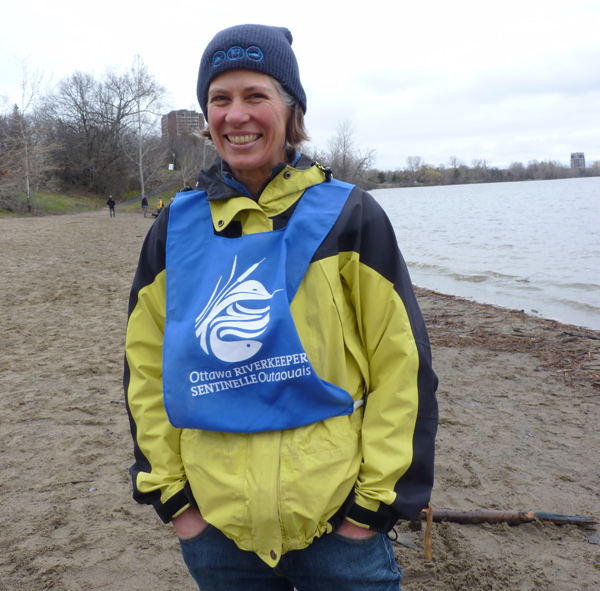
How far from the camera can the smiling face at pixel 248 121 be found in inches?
66.6

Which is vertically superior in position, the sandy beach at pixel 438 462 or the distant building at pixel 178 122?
the distant building at pixel 178 122

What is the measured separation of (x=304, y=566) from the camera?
1.56 metres

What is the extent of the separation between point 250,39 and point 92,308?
8.22m

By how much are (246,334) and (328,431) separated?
0.36m

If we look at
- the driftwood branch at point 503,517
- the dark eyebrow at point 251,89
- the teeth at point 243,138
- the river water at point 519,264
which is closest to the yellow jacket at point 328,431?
the teeth at point 243,138

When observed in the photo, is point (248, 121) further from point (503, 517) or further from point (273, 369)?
point (503, 517)

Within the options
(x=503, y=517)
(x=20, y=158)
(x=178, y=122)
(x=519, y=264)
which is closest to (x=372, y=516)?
(x=503, y=517)

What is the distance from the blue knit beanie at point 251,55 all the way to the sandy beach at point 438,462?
100 inches

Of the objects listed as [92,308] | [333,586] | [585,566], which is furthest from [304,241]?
[92,308]

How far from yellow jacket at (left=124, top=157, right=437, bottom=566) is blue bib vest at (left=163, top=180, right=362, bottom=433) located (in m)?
0.05

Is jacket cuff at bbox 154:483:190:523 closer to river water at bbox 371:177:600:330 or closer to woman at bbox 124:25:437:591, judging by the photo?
woman at bbox 124:25:437:591

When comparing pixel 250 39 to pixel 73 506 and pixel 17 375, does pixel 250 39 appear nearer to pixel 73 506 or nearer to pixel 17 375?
pixel 73 506

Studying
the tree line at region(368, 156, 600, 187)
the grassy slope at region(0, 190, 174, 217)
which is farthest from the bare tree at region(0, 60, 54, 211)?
the tree line at region(368, 156, 600, 187)

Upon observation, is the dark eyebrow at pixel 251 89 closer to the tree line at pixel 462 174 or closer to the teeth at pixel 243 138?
the teeth at pixel 243 138
